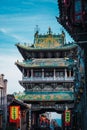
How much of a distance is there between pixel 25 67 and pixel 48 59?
3929 mm

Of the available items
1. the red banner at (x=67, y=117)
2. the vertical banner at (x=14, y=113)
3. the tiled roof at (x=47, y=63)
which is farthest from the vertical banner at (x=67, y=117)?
the vertical banner at (x=14, y=113)

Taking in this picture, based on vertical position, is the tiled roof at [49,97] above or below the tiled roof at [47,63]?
below

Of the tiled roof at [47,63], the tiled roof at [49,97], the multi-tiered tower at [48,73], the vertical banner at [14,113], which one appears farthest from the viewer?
the tiled roof at [47,63]

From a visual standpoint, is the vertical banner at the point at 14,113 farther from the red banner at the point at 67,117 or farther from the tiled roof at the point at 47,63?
the tiled roof at the point at 47,63

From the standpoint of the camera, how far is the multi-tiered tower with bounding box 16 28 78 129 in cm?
5328

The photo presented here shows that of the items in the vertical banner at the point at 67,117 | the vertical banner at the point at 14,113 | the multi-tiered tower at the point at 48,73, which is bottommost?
the vertical banner at the point at 67,117

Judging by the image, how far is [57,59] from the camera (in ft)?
187

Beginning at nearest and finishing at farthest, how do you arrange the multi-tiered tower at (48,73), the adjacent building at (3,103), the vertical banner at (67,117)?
the adjacent building at (3,103) < the vertical banner at (67,117) < the multi-tiered tower at (48,73)

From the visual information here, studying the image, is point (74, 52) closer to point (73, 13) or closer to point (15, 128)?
point (15, 128)

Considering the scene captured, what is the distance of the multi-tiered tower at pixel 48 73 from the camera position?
53.3 metres

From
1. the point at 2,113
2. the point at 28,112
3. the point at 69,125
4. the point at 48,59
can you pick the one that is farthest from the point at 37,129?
the point at 2,113

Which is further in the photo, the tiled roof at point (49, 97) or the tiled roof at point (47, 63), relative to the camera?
the tiled roof at point (47, 63)

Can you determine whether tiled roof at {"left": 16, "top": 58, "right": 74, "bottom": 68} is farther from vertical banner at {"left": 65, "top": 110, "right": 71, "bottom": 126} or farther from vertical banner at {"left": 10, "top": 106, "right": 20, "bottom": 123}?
vertical banner at {"left": 10, "top": 106, "right": 20, "bottom": 123}

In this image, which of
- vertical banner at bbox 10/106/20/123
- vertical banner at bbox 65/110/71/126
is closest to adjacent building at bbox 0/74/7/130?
vertical banner at bbox 10/106/20/123
